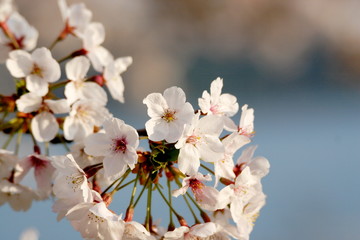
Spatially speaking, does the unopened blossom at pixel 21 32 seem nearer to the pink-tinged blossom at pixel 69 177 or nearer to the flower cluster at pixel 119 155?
the flower cluster at pixel 119 155

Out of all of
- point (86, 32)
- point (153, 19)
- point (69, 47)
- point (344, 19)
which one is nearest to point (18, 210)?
point (86, 32)

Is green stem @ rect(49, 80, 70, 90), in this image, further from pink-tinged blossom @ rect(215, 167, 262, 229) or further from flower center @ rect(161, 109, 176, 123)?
pink-tinged blossom @ rect(215, 167, 262, 229)

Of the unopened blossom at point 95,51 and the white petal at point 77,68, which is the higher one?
the unopened blossom at point 95,51

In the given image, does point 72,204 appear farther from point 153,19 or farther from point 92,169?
point 153,19

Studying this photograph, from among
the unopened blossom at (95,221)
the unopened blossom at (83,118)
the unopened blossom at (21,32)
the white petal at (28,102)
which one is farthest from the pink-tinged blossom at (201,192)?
the unopened blossom at (21,32)

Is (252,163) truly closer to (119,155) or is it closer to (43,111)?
(119,155)

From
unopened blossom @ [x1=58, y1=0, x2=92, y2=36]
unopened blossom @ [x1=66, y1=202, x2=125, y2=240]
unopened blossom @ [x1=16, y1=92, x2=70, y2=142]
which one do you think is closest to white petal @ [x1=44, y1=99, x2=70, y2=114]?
unopened blossom @ [x1=16, y1=92, x2=70, y2=142]

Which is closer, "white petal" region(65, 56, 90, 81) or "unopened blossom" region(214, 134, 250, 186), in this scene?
"unopened blossom" region(214, 134, 250, 186)

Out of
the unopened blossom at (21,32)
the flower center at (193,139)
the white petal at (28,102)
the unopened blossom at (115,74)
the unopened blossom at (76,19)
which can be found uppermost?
the unopened blossom at (76,19)
